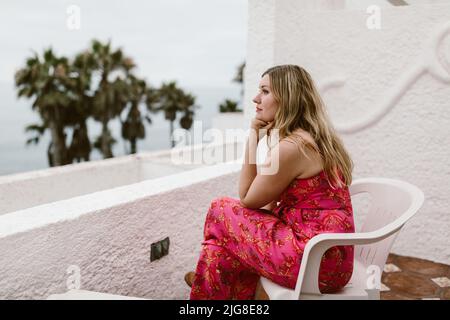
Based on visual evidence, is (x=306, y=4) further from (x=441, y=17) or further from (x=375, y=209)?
(x=375, y=209)

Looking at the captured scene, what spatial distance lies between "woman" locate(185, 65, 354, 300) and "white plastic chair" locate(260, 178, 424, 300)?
4 centimetres

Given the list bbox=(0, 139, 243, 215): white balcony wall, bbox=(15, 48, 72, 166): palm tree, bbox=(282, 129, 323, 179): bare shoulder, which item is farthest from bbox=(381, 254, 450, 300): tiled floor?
bbox=(15, 48, 72, 166): palm tree

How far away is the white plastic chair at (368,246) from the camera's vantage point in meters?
1.63

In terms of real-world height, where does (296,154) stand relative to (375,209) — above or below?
above

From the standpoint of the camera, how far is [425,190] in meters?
A: 3.49

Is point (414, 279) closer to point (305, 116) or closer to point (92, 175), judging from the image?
point (305, 116)

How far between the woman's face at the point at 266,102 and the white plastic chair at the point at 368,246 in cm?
55

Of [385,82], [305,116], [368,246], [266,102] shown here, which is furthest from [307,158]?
[385,82]

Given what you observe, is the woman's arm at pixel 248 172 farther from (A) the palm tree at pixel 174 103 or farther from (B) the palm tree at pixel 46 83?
(A) the palm tree at pixel 174 103

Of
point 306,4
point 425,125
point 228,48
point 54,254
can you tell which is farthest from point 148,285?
point 228,48

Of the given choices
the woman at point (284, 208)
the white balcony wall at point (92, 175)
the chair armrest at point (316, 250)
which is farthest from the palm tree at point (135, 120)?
the chair armrest at point (316, 250)

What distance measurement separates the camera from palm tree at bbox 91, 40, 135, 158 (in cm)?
2392
